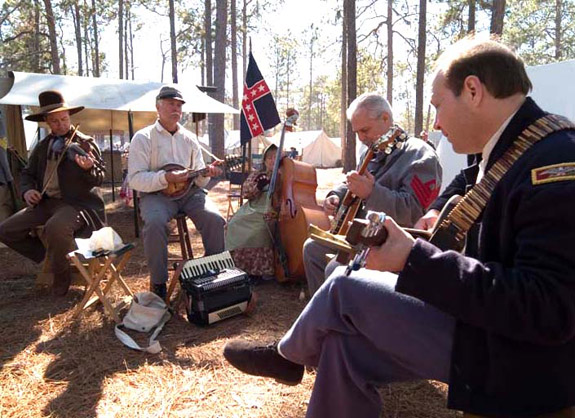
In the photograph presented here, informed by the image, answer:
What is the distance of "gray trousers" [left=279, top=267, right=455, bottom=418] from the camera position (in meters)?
1.32

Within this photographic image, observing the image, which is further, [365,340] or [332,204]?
[332,204]

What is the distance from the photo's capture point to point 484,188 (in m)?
1.26

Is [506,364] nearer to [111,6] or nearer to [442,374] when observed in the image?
[442,374]

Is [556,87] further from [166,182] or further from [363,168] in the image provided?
[166,182]

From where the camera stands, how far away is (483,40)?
1286mm

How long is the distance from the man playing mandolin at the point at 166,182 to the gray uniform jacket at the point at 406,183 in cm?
162

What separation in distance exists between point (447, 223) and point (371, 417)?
Answer: 64 centimetres

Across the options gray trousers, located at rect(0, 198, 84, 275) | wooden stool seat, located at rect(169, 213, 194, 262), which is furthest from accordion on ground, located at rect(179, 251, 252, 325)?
gray trousers, located at rect(0, 198, 84, 275)

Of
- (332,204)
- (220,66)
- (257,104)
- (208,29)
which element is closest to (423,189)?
(332,204)

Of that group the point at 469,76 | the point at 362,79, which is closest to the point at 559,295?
the point at 469,76

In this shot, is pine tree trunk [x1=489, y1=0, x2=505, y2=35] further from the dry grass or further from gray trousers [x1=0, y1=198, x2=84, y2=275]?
gray trousers [x1=0, y1=198, x2=84, y2=275]

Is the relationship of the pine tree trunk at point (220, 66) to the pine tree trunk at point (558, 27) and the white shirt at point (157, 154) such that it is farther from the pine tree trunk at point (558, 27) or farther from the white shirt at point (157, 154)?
the pine tree trunk at point (558, 27)

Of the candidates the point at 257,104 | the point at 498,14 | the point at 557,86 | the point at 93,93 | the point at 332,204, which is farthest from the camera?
the point at 498,14

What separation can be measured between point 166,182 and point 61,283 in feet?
4.05
